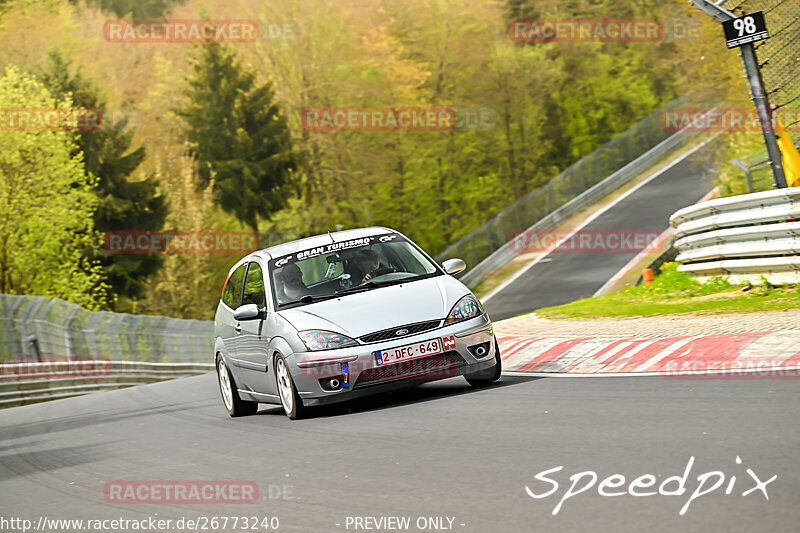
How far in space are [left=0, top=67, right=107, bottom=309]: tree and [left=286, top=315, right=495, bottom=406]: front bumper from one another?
121ft

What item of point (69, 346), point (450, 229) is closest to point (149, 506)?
point (69, 346)

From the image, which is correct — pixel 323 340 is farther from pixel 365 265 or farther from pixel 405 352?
pixel 365 265

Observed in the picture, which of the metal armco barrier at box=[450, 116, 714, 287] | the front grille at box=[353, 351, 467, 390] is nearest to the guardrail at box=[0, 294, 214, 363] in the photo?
the metal armco barrier at box=[450, 116, 714, 287]

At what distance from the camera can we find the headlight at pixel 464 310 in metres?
9.76

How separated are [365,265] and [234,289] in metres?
1.88

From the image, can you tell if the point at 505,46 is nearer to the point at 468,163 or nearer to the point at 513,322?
the point at 468,163

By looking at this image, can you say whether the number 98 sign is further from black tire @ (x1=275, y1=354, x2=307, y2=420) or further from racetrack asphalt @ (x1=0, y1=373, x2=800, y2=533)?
black tire @ (x1=275, y1=354, x2=307, y2=420)

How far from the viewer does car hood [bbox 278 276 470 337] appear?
31.3ft

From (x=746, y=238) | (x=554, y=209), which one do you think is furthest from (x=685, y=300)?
(x=554, y=209)

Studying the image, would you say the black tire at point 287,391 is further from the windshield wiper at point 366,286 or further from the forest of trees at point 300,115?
the forest of trees at point 300,115

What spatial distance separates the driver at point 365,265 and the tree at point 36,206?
117ft

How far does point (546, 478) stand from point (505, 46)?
64.0m

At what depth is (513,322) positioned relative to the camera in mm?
18406

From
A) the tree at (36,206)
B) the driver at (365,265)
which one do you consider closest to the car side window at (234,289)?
the driver at (365,265)
